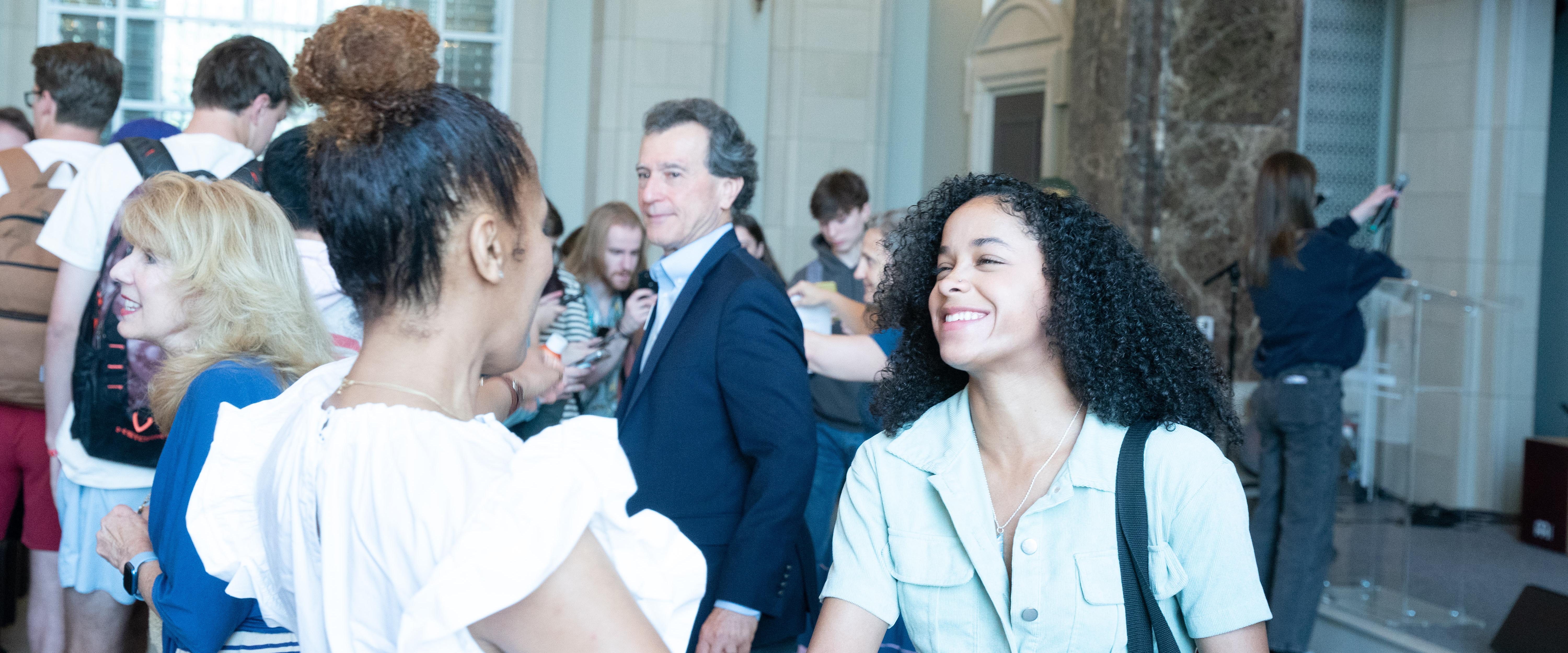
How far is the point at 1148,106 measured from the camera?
19.9 feet

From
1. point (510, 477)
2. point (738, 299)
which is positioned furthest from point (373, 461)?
point (738, 299)

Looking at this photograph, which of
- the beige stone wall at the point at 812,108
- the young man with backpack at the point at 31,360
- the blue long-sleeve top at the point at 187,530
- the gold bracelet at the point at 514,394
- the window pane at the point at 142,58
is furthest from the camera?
the beige stone wall at the point at 812,108

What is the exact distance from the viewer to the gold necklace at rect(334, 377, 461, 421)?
1.11 metres

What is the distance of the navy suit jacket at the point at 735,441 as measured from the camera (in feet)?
7.84

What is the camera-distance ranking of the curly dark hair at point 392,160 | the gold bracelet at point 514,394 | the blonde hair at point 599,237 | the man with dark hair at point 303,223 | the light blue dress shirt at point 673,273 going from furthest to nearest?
the blonde hair at point 599,237
the light blue dress shirt at point 673,273
the man with dark hair at point 303,223
the gold bracelet at point 514,394
the curly dark hair at point 392,160

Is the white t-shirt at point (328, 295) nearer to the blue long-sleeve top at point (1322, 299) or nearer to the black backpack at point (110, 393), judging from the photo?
the black backpack at point (110, 393)

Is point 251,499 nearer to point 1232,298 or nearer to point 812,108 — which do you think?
point 1232,298

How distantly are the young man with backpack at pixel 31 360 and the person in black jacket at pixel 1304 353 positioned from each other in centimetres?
403

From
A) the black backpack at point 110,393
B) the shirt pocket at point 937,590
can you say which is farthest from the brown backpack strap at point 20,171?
the shirt pocket at point 937,590

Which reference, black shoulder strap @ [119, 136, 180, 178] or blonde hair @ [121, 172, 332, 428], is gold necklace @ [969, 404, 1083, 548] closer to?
blonde hair @ [121, 172, 332, 428]

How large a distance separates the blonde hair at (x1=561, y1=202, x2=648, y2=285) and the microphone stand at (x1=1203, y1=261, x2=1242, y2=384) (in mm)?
2351

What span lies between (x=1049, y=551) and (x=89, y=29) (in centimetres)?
698

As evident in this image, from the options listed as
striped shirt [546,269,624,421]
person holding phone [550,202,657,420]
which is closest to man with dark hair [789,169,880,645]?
person holding phone [550,202,657,420]

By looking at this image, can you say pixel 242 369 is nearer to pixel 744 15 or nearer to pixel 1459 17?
pixel 744 15
